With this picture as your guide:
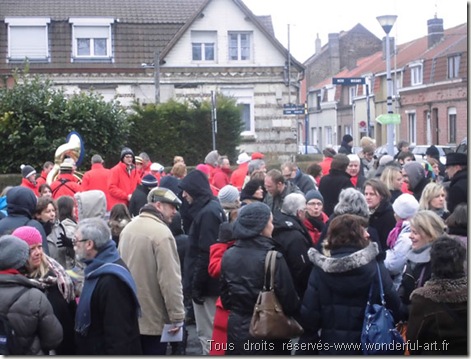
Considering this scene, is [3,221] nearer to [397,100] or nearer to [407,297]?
[407,297]

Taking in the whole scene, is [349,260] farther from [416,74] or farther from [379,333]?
[416,74]

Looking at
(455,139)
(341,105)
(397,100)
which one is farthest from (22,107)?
(341,105)

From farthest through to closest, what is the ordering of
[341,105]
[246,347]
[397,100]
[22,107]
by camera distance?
[341,105], [397,100], [22,107], [246,347]

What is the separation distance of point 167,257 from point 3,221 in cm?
169

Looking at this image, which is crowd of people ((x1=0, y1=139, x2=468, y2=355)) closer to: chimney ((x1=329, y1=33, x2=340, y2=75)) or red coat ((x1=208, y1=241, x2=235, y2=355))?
red coat ((x1=208, y1=241, x2=235, y2=355))

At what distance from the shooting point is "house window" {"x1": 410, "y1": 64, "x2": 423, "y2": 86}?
54031mm

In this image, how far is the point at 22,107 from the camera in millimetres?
24188

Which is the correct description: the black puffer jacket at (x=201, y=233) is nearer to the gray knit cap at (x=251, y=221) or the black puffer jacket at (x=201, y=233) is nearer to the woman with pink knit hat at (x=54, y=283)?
the gray knit cap at (x=251, y=221)

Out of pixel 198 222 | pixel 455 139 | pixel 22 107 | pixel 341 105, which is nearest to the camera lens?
pixel 198 222

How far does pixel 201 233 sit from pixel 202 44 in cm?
2455

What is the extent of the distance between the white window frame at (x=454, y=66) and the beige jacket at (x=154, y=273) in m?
43.9

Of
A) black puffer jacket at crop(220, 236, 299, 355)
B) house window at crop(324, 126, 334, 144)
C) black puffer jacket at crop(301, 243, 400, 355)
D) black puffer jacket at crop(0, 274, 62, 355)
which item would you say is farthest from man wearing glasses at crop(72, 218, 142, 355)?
house window at crop(324, 126, 334, 144)

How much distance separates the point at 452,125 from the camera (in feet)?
161

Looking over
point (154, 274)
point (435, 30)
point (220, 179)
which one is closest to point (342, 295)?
point (154, 274)
